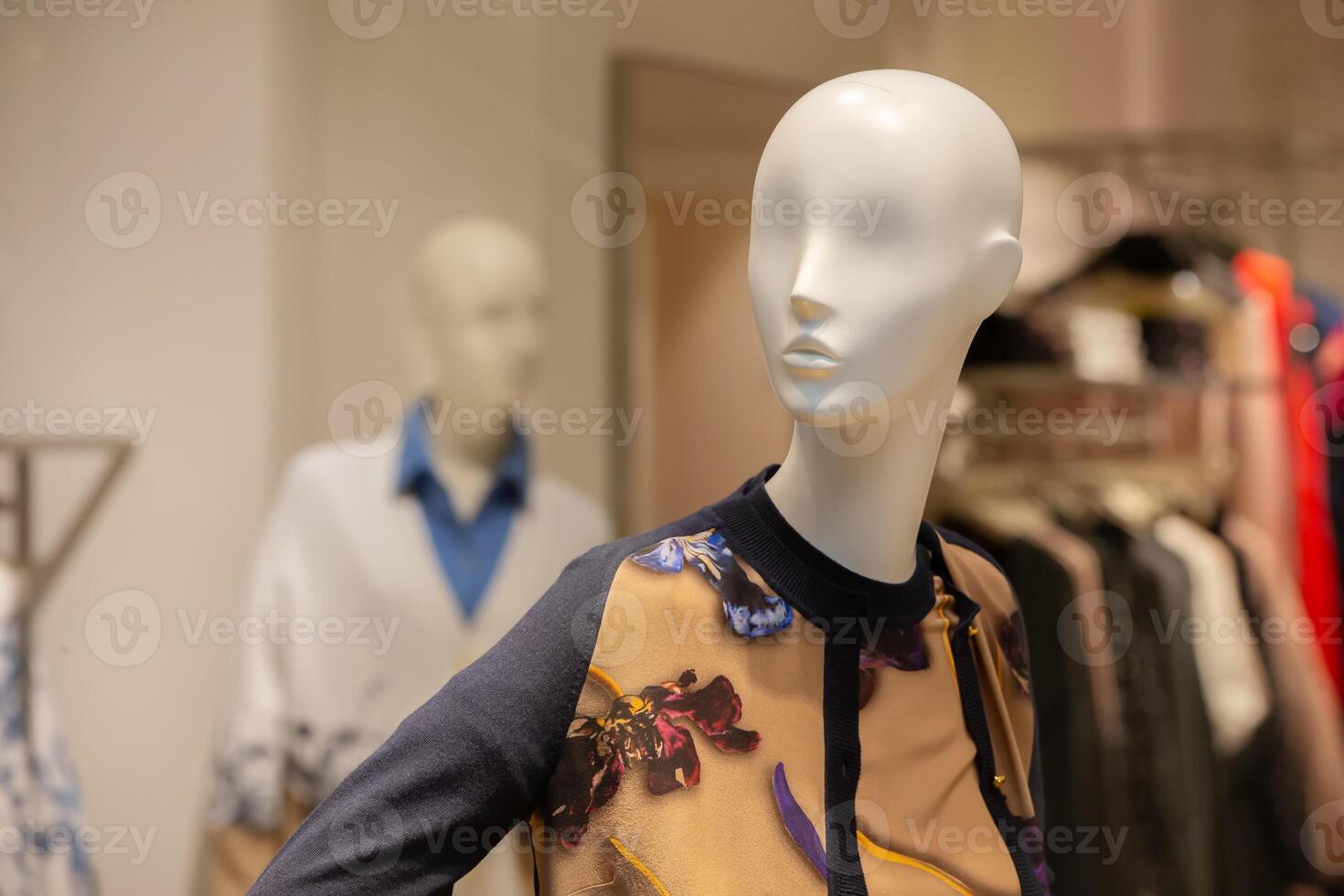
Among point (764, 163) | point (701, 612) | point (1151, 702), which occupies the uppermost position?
point (764, 163)

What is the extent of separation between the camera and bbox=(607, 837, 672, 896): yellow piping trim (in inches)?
31.9

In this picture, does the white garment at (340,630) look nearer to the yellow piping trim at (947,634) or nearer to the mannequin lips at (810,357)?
the yellow piping trim at (947,634)

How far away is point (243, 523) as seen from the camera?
1878 mm

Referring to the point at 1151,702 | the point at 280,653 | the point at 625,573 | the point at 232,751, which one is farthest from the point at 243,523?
the point at 1151,702

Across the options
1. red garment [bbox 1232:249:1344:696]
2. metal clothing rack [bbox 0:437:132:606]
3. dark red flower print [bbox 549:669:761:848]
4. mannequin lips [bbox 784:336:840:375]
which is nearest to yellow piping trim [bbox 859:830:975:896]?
dark red flower print [bbox 549:669:761:848]

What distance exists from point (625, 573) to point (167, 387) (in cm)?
124

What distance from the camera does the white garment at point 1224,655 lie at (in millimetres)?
2180

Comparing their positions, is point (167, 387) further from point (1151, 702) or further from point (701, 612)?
point (1151, 702)

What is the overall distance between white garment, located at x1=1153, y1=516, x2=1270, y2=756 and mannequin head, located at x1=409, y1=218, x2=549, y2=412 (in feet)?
4.20

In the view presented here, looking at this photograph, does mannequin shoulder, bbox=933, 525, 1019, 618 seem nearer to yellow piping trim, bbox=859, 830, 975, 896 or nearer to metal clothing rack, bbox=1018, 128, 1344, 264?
yellow piping trim, bbox=859, 830, 975, 896

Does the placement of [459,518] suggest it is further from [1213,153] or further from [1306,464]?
[1213,153]

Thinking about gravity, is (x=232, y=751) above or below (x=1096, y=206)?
below

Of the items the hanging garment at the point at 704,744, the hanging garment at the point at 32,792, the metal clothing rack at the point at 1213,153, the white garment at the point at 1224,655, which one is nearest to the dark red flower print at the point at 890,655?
the hanging garment at the point at 704,744

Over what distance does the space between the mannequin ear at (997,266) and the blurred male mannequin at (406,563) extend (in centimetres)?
112
